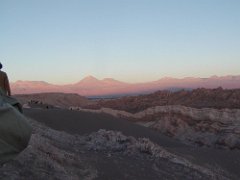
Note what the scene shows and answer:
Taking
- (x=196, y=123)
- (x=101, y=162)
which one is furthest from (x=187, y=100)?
(x=101, y=162)

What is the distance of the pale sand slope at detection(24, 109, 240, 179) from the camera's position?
14.1m

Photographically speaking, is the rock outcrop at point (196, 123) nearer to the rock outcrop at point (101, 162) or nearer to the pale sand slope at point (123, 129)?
the pale sand slope at point (123, 129)

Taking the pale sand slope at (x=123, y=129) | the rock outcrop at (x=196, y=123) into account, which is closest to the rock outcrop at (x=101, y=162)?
the pale sand slope at (x=123, y=129)

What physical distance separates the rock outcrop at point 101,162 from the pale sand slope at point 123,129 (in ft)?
3.74

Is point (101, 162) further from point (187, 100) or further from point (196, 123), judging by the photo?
Result: point (187, 100)

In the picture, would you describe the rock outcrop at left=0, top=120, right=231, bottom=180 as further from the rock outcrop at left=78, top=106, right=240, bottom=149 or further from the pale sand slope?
the rock outcrop at left=78, top=106, right=240, bottom=149

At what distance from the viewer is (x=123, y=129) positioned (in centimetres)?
1831

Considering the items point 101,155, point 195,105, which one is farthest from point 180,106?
point 101,155

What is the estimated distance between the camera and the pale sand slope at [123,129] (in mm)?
14113

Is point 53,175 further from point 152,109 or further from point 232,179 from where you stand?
point 152,109

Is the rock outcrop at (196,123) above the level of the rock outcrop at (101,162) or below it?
below

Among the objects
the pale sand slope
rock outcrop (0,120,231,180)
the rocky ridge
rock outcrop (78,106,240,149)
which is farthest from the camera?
the rocky ridge

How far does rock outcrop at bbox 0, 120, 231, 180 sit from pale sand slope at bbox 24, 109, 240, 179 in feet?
3.74

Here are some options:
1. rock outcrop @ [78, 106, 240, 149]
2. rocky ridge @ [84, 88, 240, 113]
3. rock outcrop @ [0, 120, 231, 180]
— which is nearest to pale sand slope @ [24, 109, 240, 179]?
rock outcrop @ [0, 120, 231, 180]
